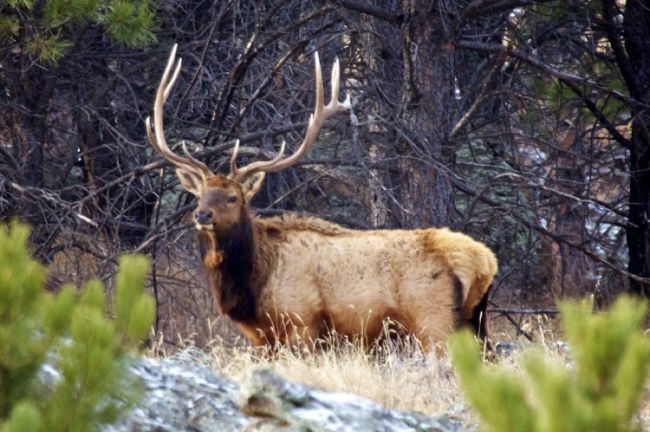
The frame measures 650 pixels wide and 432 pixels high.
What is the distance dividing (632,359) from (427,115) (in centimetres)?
885

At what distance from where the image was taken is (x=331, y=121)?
13750mm

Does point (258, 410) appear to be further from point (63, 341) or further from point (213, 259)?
point (213, 259)

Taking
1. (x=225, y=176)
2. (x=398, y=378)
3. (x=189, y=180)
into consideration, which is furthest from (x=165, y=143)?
(x=398, y=378)

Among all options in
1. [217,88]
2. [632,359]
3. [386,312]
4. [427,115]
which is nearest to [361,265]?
[386,312]

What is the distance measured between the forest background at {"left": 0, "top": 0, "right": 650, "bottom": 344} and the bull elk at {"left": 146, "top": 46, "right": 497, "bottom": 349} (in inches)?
42.7

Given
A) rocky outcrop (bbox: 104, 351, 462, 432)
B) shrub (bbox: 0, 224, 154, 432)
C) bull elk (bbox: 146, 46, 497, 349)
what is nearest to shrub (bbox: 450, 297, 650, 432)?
shrub (bbox: 0, 224, 154, 432)

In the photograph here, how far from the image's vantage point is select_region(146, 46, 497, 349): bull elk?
10.3m

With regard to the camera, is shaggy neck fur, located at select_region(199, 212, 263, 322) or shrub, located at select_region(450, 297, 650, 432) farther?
shaggy neck fur, located at select_region(199, 212, 263, 322)

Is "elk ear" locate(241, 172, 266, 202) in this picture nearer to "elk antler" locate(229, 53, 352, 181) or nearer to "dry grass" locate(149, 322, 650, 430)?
"elk antler" locate(229, 53, 352, 181)

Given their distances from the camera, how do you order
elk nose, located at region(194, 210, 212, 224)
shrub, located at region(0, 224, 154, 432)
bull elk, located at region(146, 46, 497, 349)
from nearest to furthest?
1. shrub, located at region(0, 224, 154, 432)
2. bull elk, located at region(146, 46, 497, 349)
3. elk nose, located at region(194, 210, 212, 224)

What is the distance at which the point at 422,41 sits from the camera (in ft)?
40.6

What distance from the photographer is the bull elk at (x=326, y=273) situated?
1032 cm

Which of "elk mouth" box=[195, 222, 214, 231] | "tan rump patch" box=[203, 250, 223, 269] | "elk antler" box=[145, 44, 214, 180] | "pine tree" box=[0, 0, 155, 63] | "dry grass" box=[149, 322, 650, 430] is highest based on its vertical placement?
"pine tree" box=[0, 0, 155, 63]

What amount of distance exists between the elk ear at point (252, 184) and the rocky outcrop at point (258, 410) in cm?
476
